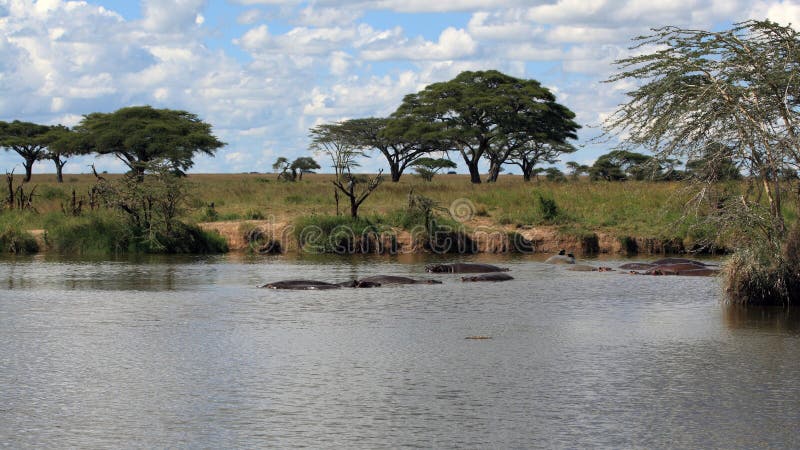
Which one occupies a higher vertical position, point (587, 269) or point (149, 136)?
point (149, 136)

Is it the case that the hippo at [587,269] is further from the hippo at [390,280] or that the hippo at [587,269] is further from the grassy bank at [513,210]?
the grassy bank at [513,210]

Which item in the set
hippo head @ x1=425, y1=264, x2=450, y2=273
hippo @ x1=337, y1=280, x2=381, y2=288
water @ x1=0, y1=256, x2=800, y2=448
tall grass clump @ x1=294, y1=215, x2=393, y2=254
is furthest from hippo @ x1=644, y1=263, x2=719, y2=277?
tall grass clump @ x1=294, y1=215, x2=393, y2=254

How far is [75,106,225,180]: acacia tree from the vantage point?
54.6 metres

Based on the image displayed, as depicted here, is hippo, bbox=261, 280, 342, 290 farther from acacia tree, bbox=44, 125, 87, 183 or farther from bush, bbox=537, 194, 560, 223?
acacia tree, bbox=44, 125, 87, 183

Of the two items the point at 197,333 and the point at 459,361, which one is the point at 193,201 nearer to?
the point at 197,333

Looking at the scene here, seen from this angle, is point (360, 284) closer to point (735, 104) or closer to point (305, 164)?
point (735, 104)

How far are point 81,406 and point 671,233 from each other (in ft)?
68.5

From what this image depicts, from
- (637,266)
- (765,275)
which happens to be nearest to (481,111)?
(637,266)

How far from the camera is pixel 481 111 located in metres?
56.0

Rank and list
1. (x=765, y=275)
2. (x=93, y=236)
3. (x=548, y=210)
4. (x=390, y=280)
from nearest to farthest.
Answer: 1. (x=765, y=275)
2. (x=390, y=280)
3. (x=93, y=236)
4. (x=548, y=210)

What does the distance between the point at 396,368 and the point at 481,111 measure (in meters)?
45.2

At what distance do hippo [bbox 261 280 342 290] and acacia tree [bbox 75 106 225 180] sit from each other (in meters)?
34.5

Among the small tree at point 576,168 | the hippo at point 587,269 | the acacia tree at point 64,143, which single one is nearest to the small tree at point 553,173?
the small tree at point 576,168

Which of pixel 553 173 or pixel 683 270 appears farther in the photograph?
pixel 553 173
